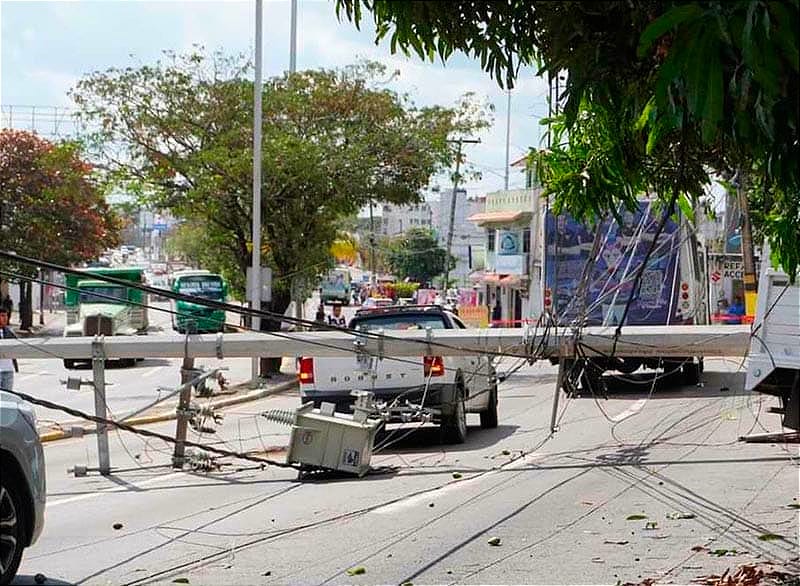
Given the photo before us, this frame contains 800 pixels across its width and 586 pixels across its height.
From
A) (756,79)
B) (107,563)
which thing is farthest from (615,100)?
(107,563)

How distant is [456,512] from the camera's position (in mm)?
10914

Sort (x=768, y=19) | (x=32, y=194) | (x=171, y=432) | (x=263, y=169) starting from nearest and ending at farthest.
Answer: (x=768, y=19), (x=171, y=432), (x=263, y=169), (x=32, y=194)

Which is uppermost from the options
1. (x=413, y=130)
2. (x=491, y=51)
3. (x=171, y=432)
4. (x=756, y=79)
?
(x=413, y=130)

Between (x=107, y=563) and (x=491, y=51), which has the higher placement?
(x=491, y=51)

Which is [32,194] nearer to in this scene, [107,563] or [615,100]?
[107,563]

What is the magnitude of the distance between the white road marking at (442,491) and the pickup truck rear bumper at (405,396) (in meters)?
1.49

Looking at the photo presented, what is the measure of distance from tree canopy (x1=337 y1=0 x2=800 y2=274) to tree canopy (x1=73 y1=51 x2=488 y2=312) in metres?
21.7

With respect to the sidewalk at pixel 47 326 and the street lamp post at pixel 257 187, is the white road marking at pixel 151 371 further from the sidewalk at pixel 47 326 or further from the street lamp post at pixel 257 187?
the sidewalk at pixel 47 326

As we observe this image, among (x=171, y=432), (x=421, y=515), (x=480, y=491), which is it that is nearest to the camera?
(x=421, y=515)

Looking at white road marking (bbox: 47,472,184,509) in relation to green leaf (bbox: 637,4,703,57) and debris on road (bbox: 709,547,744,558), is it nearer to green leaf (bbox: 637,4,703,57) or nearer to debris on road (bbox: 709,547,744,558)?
debris on road (bbox: 709,547,744,558)

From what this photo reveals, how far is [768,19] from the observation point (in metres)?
4.17

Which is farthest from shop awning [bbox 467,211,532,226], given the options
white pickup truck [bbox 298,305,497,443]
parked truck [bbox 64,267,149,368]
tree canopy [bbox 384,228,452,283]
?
white pickup truck [bbox 298,305,497,443]

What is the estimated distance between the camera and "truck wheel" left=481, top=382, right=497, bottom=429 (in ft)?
59.0

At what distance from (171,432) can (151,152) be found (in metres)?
12.5
